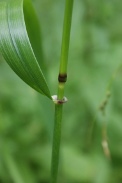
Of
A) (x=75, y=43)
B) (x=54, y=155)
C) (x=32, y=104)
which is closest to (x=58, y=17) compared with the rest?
(x=75, y=43)

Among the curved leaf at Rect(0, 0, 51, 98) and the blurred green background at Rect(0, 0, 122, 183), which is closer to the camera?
the curved leaf at Rect(0, 0, 51, 98)

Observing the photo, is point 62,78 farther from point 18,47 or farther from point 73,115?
point 73,115

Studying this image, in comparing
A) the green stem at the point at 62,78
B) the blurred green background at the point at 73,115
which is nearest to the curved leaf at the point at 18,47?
the green stem at the point at 62,78

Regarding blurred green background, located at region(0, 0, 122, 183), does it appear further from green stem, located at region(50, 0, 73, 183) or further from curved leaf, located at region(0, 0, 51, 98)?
curved leaf, located at region(0, 0, 51, 98)

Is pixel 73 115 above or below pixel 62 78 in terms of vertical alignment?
below

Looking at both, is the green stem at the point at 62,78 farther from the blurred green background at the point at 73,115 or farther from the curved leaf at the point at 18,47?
the blurred green background at the point at 73,115

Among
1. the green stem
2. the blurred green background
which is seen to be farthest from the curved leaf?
the blurred green background

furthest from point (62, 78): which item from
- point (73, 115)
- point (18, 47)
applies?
point (73, 115)

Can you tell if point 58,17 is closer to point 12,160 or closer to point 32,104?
point 32,104
